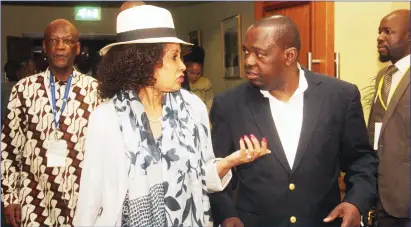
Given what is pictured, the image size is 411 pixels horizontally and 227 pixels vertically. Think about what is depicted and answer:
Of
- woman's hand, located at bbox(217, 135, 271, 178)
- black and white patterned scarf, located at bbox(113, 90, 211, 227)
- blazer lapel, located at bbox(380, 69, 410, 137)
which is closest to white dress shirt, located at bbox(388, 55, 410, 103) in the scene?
blazer lapel, located at bbox(380, 69, 410, 137)

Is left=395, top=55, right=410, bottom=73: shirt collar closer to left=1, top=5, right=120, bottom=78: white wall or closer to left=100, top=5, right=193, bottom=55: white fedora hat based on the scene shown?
left=100, top=5, right=193, bottom=55: white fedora hat

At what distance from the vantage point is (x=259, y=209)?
214 cm

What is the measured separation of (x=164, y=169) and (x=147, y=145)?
110mm

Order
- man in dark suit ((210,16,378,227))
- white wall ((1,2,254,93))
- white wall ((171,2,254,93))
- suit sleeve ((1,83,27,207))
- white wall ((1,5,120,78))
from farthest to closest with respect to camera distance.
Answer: white wall ((1,5,120,78)) < white wall ((1,2,254,93)) < white wall ((171,2,254,93)) < suit sleeve ((1,83,27,207)) < man in dark suit ((210,16,378,227))

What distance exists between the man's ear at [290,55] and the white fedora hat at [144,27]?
50 centimetres

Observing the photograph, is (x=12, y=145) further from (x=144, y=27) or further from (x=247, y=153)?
(x=247, y=153)

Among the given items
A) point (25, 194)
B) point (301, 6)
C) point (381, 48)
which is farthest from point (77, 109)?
point (301, 6)

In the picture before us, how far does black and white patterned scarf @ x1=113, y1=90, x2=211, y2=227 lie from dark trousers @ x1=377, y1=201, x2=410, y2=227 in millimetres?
1163

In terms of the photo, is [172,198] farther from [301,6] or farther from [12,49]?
[12,49]

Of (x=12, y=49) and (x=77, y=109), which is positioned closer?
(x=77, y=109)

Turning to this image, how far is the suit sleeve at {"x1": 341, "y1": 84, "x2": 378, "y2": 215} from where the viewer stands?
211cm

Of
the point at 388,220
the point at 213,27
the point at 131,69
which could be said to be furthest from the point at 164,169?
the point at 213,27

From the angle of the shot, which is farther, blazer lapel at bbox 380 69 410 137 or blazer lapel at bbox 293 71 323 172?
blazer lapel at bbox 380 69 410 137

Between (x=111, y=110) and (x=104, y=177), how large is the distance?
255 millimetres
